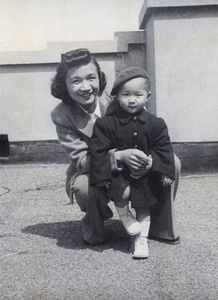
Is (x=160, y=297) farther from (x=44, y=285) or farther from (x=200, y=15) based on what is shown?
(x=200, y=15)

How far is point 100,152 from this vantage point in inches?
108

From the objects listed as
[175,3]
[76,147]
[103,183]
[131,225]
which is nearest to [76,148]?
[76,147]

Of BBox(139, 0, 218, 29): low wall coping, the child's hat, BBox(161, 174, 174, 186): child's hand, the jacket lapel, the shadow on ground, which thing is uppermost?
BBox(139, 0, 218, 29): low wall coping

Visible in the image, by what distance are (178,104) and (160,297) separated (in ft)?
10.8

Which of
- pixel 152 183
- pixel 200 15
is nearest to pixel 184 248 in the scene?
pixel 152 183

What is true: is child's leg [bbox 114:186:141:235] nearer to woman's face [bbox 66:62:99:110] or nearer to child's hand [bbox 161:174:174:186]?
child's hand [bbox 161:174:174:186]

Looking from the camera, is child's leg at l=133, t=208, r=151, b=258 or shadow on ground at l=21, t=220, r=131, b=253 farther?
shadow on ground at l=21, t=220, r=131, b=253

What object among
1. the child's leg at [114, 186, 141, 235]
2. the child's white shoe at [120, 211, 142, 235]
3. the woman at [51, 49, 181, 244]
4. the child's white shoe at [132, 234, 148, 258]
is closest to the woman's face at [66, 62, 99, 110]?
the woman at [51, 49, 181, 244]

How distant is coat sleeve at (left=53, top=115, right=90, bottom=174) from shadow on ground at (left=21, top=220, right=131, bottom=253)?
18.7 inches

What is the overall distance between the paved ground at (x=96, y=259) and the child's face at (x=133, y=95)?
870mm

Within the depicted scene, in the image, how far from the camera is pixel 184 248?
285cm

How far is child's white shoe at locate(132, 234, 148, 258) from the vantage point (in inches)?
106

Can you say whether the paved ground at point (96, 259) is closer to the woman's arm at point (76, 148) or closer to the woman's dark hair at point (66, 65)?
the woman's arm at point (76, 148)

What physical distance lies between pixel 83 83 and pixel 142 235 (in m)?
0.99
